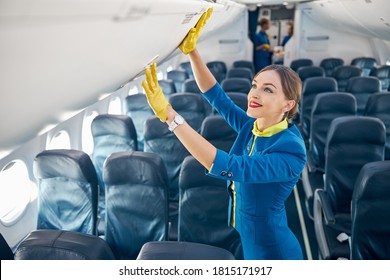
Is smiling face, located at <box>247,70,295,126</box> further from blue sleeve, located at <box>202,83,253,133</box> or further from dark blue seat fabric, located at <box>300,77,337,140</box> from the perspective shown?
dark blue seat fabric, located at <box>300,77,337,140</box>

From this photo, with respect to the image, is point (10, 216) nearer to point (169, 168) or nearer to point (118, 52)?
point (169, 168)

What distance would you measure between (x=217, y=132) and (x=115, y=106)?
2694 millimetres

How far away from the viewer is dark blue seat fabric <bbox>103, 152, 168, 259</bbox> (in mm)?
2549

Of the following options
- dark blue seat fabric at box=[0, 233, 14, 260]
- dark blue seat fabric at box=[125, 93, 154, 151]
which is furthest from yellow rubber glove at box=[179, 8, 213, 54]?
dark blue seat fabric at box=[125, 93, 154, 151]

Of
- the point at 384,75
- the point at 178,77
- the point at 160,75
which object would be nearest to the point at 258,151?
the point at 178,77

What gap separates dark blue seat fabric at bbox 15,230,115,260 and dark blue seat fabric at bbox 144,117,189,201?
225 centimetres

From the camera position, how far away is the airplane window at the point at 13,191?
313 centimetres

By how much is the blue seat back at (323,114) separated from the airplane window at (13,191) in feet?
9.63

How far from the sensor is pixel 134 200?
2594 mm

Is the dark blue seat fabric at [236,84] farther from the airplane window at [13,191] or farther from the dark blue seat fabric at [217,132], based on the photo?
the airplane window at [13,191]

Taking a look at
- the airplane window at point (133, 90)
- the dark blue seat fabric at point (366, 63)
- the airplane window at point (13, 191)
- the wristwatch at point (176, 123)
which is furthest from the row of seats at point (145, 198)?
the dark blue seat fabric at point (366, 63)

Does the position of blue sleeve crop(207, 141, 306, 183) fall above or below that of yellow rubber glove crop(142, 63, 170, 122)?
below

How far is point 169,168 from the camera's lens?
396 centimetres
